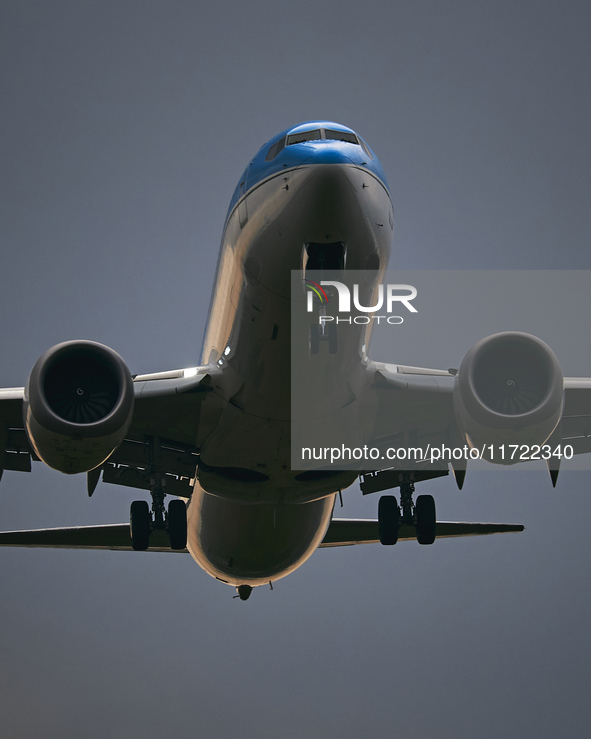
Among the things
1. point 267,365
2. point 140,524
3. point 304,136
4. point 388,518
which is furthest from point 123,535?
point 304,136

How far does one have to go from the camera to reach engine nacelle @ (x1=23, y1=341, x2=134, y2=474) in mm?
11992

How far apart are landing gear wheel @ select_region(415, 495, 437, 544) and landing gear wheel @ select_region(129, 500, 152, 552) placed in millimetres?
5475

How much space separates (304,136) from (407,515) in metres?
8.44

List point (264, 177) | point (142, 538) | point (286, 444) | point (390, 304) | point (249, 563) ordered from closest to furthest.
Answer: point (264, 177)
point (390, 304)
point (286, 444)
point (142, 538)
point (249, 563)

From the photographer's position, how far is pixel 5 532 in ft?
59.3

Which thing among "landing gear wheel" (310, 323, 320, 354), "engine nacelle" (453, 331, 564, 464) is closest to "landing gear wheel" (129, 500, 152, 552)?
"landing gear wheel" (310, 323, 320, 354)

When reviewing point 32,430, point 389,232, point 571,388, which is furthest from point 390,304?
point 32,430

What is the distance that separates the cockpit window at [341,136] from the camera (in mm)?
11656

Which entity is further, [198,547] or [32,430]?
[198,547]

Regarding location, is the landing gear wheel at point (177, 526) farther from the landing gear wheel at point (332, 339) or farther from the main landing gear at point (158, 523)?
the landing gear wheel at point (332, 339)

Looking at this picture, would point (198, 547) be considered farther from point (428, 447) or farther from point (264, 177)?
point (264, 177)

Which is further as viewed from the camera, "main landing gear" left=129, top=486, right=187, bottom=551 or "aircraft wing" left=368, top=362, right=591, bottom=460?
"main landing gear" left=129, top=486, right=187, bottom=551

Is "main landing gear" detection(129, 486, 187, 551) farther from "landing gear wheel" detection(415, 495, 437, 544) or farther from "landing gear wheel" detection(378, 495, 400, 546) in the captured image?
"landing gear wheel" detection(415, 495, 437, 544)

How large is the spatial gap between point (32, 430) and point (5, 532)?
698 cm
